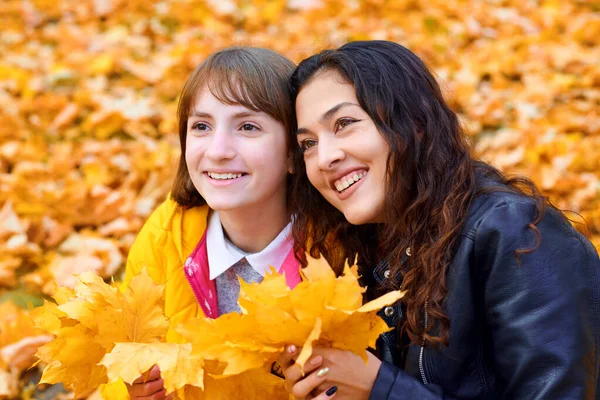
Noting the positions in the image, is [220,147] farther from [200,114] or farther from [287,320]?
[287,320]

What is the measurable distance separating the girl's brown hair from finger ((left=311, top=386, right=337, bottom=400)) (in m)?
0.83

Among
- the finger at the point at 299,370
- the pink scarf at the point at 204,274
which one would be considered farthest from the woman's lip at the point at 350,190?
the finger at the point at 299,370

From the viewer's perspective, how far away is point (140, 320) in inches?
57.1

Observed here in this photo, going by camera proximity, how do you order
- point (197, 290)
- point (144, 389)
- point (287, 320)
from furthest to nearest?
point (197, 290)
point (144, 389)
point (287, 320)

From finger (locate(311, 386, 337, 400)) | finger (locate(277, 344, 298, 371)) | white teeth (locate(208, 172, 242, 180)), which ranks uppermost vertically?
white teeth (locate(208, 172, 242, 180))

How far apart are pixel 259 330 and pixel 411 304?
49 centimetres

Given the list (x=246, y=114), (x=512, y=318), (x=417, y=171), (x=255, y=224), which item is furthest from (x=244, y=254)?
(x=512, y=318)

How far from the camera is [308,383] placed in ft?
4.55

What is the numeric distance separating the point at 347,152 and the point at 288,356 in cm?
57

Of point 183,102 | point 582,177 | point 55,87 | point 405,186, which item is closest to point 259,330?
point 405,186

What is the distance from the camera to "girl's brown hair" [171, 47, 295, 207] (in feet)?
6.43

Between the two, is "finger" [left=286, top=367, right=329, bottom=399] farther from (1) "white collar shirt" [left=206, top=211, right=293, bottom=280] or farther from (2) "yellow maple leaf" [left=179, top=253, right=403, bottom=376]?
(1) "white collar shirt" [left=206, top=211, right=293, bottom=280]

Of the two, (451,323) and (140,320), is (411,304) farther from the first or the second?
(140,320)

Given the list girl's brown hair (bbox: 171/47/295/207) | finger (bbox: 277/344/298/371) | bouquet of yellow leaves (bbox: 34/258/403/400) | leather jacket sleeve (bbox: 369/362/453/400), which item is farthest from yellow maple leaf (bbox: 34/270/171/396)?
girl's brown hair (bbox: 171/47/295/207)
